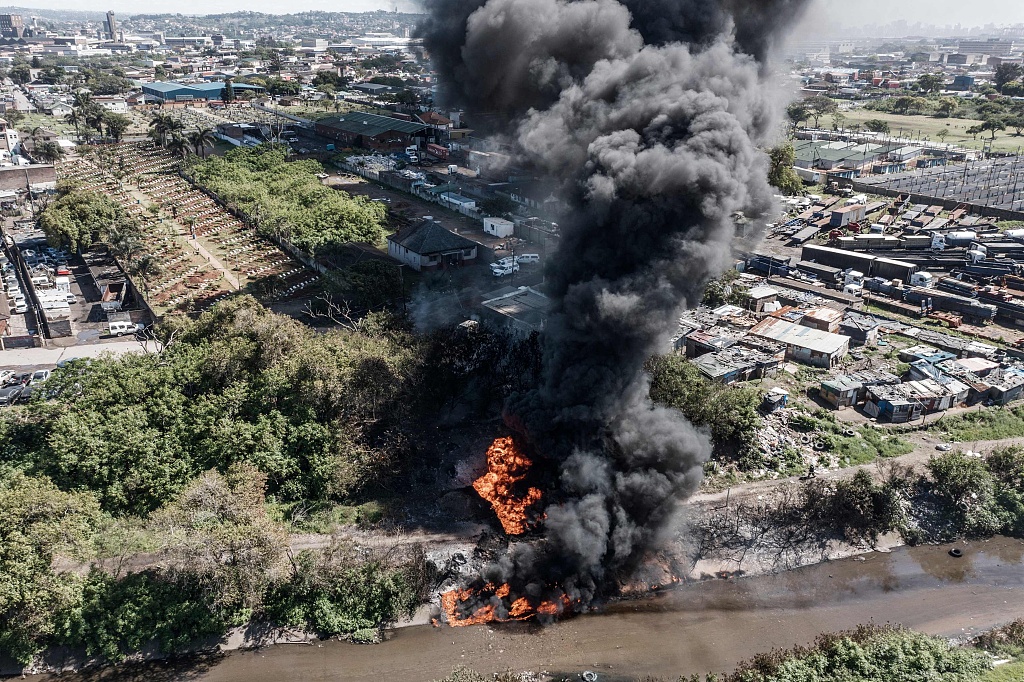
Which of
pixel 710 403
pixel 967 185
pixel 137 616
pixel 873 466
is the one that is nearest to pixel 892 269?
pixel 873 466

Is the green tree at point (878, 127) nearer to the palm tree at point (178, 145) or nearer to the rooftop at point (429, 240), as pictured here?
the rooftop at point (429, 240)

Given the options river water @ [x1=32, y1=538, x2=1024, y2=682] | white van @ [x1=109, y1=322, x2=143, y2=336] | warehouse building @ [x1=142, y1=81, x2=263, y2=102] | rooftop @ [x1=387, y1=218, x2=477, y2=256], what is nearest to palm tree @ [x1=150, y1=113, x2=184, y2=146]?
rooftop @ [x1=387, y1=218, x2=477, y2=256]

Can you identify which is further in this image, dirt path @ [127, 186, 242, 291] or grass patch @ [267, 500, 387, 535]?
dirt path @ [127, 186, 242, 291]

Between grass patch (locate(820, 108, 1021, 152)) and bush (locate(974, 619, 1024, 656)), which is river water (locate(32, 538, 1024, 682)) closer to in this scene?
bush (locate(974, 619, 1024, 656))

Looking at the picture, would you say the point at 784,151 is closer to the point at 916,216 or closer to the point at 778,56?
the point at 916,216

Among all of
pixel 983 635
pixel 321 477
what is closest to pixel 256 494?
pixel 321 477

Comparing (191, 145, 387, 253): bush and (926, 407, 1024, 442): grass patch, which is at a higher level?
(191, 145, 387, 253): bush

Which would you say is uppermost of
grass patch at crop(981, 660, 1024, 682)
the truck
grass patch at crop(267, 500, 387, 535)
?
the truck
